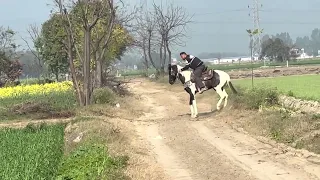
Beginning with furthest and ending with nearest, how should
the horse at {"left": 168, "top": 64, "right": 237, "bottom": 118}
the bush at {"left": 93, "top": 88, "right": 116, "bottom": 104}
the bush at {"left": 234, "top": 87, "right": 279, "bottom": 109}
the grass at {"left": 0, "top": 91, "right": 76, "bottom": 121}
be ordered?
the bush at {"left": 93, "top": 88, "right": 116, "bottom": 104} → the grass at {"left": 0, "top": 91, "right": 76, "bottom": 121} → the horse at {"left": 168, "top": 64, "right": 237, "bottom": 118} → the bush at {"left": 234, "top": 87, "right": 279, "bottom": 109}

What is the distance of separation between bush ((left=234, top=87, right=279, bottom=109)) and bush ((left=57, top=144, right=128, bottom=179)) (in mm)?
8255

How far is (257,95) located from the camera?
1828 cm

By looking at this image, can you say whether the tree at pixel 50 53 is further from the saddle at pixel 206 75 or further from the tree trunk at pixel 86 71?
the saddle at pixel 206 75

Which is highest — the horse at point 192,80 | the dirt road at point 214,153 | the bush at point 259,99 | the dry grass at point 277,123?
the horse at point 192,80

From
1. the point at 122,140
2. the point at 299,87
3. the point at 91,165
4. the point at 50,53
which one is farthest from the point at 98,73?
the point at 91,165

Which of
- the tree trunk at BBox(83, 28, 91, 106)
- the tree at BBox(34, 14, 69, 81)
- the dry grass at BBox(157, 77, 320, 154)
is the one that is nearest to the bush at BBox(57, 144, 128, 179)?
the dry grass at BBox(157, 77, 320, 154)

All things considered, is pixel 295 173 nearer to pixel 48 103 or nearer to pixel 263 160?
pixel 263 160

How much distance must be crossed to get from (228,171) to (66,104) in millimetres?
15955

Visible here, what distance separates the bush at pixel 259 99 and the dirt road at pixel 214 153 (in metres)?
1.06

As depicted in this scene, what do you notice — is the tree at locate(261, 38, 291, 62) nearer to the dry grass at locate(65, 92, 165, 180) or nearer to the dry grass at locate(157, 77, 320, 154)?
the dry grass at locate(157, 77, 320, 154)

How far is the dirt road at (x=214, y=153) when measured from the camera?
1016 centimetres

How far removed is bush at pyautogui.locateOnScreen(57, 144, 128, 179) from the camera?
8971mm

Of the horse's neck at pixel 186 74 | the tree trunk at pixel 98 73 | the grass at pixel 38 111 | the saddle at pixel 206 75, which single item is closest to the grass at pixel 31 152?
the grass at pixel 38 111

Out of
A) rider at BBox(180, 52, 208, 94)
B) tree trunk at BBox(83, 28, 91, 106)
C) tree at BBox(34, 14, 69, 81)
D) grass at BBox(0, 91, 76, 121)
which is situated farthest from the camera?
tree at BBox(34, 14, 69, 81)
